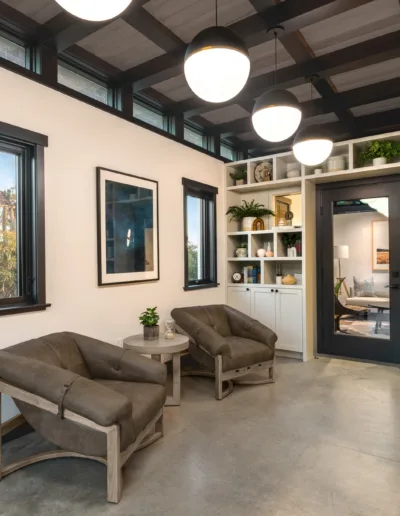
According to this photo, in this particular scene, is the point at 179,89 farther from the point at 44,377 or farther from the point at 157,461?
the point at 157,461

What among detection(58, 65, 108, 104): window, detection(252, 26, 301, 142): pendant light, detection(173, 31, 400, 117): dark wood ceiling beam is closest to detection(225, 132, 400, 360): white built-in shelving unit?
detection(173, 31, 400, 117): dark wood ceiling beam

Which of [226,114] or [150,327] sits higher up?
[226,114]

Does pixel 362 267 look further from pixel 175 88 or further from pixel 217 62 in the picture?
pixel 217 62

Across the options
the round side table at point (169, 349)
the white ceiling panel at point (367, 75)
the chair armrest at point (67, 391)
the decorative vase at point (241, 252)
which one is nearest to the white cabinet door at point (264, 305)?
the decorative vase at point (241, 252)

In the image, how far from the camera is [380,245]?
465 cm

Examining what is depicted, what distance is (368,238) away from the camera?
15.5 feet

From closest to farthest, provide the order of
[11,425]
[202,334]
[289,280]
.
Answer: [11,425], [202,334], [289,280]

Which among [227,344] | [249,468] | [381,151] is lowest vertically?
[249,468]

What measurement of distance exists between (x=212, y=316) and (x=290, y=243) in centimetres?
164

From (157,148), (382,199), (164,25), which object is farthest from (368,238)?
(164,25)

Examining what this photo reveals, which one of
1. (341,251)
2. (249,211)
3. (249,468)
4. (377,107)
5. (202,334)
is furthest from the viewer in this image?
(249,211)

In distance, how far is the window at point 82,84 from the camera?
11.2 feet

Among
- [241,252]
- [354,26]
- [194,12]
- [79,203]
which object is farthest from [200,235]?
[354,26]

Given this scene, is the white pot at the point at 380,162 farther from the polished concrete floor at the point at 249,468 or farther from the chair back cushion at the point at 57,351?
the chair back cushion at the point at 57,351
